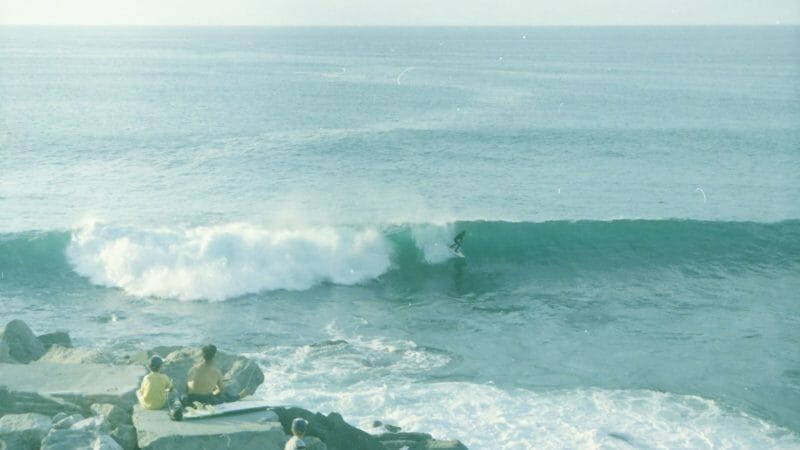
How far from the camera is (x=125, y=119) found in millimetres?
53125

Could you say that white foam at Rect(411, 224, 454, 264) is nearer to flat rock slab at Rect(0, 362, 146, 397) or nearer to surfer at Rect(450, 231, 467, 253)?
surfer at Rect(450, 231, 467, 253)

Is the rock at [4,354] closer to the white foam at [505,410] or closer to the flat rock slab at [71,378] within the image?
the flat rock slab at [71,378]

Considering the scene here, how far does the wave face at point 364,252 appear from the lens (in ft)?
79.8

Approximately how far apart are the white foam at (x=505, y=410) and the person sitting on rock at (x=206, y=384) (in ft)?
8.54

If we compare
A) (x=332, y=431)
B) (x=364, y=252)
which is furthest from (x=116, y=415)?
→ (x=364, y=252)

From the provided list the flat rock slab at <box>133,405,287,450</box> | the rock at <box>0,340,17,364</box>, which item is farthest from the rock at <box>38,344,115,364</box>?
the flat rock slab at <box>133,405,287,450</box>

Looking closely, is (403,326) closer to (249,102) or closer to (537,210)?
(537,210)

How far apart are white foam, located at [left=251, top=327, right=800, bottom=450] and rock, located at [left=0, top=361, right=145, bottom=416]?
3051 millimetres

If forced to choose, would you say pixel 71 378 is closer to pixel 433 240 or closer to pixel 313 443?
pixel 313 443

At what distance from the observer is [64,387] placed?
38.5 feet

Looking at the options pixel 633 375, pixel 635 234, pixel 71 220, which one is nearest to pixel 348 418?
pixel 633 375

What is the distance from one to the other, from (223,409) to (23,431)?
2.37 metres

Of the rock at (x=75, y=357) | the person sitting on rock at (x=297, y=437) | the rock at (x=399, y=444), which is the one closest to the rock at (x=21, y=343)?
the rock at (x=75, y=357)

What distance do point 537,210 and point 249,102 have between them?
35.7 m
